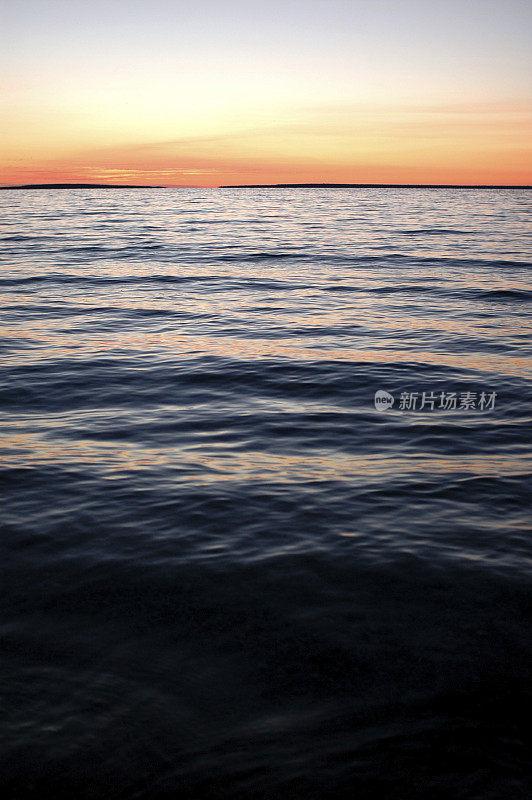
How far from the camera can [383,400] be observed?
9484 mm

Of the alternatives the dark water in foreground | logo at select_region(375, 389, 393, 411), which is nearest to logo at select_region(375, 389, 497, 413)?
logo at select_region(375, 389, 393, 411)

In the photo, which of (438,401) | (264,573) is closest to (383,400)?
(438,401)

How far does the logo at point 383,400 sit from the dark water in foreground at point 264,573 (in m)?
0.15

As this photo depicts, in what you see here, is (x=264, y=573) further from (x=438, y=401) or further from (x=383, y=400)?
(x=438, y=401)

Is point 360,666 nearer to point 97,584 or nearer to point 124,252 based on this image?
point 97,584

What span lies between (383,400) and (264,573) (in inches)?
201

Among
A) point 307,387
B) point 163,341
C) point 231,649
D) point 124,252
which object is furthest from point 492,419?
point 124,252

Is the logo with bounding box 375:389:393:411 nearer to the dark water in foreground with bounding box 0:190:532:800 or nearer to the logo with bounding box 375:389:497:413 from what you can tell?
the logo with bounding box 375:389:497:413

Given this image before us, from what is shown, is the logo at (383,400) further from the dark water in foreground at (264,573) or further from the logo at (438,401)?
the dark water in foreground at (264,573)

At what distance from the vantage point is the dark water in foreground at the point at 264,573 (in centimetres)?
327

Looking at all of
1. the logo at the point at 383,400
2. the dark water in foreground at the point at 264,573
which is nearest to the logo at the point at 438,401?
the logo at the point at 383,400

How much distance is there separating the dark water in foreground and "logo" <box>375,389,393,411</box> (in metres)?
0.15

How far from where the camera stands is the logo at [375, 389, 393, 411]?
30.2 ft

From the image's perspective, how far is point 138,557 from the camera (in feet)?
16.7
